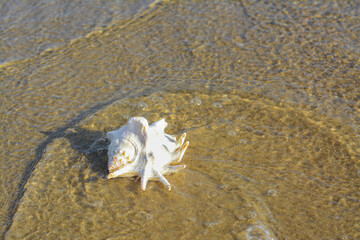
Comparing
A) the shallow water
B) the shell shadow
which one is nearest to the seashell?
the shallow water

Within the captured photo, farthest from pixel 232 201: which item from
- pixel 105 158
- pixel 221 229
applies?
pixel 105 158

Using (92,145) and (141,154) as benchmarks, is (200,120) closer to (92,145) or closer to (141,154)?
(141,154)

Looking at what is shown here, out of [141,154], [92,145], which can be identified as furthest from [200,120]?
[92,145]

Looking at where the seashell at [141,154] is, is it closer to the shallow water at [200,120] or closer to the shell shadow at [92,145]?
the shallow water at [200,120]

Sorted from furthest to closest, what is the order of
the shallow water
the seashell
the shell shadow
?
the shell shadow < the seashell < the shallow water

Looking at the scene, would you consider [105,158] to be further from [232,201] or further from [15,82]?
[15,82]

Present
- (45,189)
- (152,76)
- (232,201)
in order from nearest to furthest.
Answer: (232,201), (45,189), (152,76)

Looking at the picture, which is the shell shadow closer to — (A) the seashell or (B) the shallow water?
(B) the shallow water
